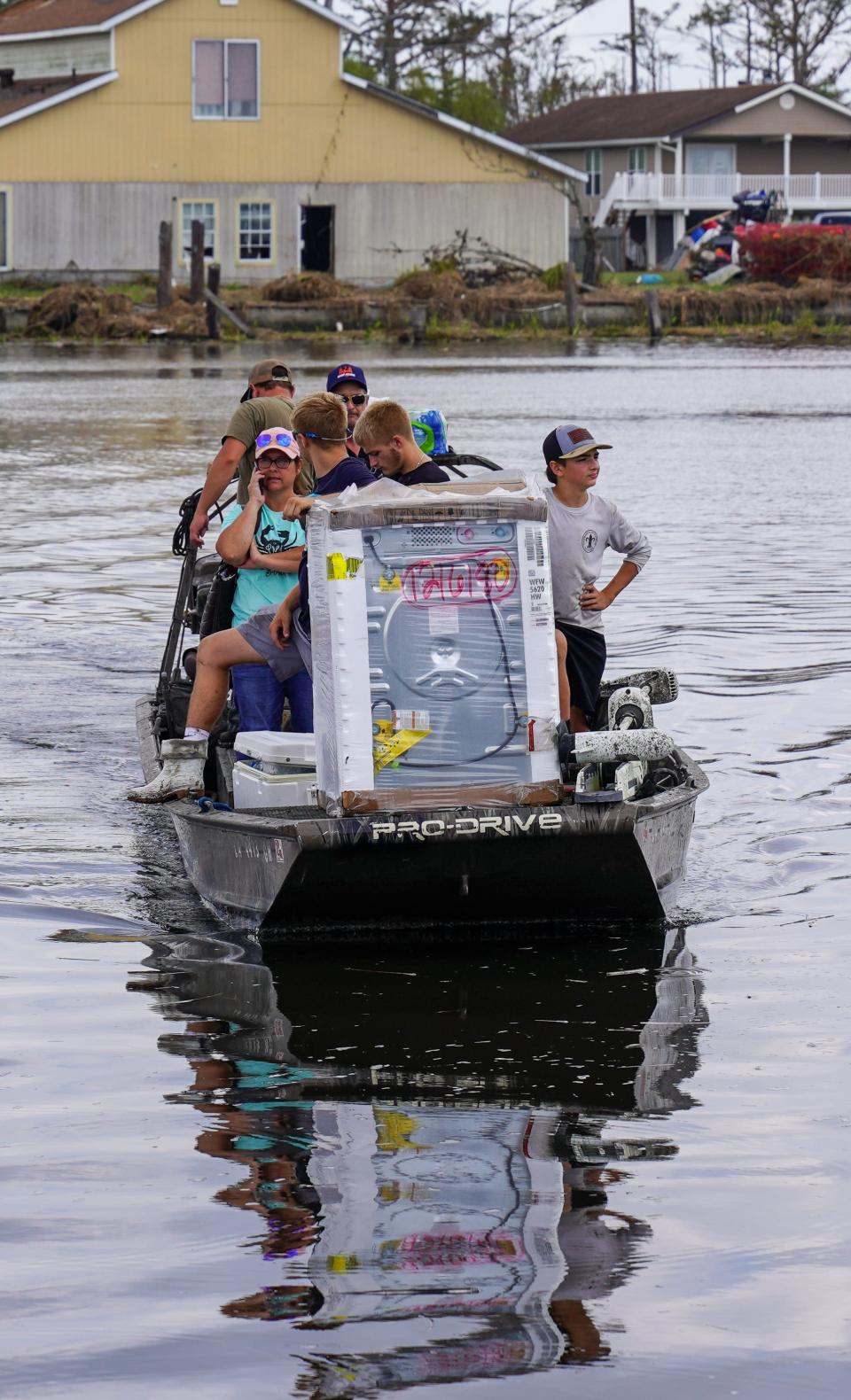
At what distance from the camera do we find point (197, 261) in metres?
48.6

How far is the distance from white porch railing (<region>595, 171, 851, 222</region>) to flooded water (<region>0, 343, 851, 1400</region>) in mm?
58118

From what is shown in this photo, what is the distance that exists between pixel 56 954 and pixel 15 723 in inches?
169

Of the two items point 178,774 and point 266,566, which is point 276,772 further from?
point 266,566

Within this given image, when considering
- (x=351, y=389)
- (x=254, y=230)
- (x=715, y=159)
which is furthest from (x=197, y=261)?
(x=351, y=389)

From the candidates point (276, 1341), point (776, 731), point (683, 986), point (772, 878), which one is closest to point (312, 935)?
point (683, 986)

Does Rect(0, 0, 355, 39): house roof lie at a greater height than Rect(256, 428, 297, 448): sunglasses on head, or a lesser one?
greater

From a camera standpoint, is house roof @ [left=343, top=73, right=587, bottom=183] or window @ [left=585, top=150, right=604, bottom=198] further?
window @ [left=585, top=150, right=604, bottom=198]

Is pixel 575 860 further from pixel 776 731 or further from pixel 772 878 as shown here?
pixel 776 731

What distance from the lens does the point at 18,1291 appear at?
15.0 feet

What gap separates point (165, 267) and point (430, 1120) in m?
45.7

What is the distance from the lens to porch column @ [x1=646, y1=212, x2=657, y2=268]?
69.9 m

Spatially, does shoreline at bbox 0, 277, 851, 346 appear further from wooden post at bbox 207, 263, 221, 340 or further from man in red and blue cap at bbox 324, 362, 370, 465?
man in red and blue cap at bbox 324, 362, 370, 465

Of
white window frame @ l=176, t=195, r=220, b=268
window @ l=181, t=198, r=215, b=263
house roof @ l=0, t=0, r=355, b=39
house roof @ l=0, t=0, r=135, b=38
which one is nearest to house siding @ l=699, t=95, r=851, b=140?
house roof @ l=0, t=0, r=355, b=39

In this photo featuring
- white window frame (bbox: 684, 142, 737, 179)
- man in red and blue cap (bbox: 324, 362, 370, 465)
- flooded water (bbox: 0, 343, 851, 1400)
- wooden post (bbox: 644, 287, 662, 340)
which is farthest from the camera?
white window frame (bbox: 684, 142, 737, 179)
